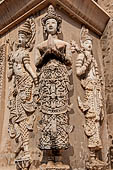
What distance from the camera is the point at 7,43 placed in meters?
4.13

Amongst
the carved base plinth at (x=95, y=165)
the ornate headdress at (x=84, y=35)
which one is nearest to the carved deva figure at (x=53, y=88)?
the carved base plinth at (x=95, y=165)

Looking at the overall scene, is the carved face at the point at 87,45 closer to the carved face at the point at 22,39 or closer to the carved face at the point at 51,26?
the carved face at the point at 51,26

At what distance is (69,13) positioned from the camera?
151 inches

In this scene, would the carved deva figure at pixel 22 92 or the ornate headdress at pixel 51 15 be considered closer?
the carved deva figure at pixel 22 92

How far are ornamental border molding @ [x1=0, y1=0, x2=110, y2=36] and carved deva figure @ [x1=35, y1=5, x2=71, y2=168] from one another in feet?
1.20

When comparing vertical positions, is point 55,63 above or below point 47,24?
below

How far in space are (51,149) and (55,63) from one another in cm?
108

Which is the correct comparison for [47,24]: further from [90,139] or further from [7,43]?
[90,139]

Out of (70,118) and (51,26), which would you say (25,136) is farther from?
(51,26)

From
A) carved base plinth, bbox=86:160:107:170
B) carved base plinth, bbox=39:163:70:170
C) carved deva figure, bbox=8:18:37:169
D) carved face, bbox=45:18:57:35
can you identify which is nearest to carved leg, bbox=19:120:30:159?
carved deva figure, bbox=8:18:37:169

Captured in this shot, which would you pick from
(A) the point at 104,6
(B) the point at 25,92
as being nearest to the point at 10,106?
(B) the point at 25,92

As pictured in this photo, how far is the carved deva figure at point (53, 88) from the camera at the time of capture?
282 cm

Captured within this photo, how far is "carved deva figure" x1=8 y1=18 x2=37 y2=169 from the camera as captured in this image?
10.4 feet

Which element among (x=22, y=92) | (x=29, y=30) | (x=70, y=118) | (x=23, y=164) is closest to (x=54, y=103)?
(x=70, y=118)
